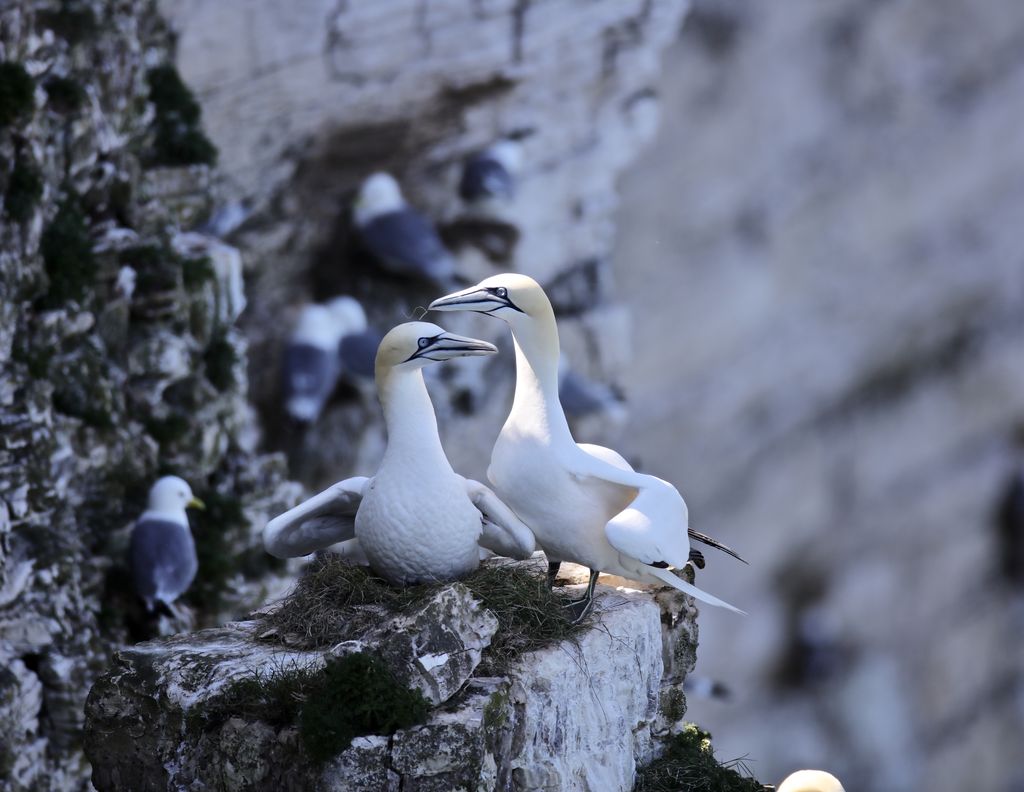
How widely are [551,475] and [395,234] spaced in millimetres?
8691

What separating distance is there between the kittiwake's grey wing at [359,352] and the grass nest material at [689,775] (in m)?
7.89

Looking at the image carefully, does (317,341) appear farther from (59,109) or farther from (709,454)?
(709,454)

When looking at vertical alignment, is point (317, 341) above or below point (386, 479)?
below

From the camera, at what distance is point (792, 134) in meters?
18.1

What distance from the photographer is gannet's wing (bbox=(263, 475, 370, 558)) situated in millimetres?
5480

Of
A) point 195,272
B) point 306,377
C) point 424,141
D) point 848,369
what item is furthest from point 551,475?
point 848,369

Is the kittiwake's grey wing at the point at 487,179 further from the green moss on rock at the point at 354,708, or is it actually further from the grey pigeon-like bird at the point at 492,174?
the green moss on rock at the point at 354,708

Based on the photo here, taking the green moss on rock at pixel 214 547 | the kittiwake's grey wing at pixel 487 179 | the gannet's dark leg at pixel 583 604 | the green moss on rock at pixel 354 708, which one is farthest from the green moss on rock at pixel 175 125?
the green moss on rock at pixel 354 708

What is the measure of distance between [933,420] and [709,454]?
3272 mm

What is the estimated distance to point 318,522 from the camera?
5648 mm

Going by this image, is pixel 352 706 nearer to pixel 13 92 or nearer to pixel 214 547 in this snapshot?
pixel 13 92


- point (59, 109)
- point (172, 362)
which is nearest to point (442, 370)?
point (172, 362)

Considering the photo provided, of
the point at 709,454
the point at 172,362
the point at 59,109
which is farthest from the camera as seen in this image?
the point at 709,454

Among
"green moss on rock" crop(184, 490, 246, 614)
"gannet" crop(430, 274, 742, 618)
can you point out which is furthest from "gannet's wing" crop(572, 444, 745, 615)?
"green moss on rock" crop(184, 490, 246, 614)
